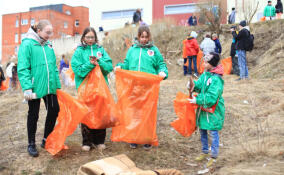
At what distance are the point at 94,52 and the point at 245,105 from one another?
3649mm

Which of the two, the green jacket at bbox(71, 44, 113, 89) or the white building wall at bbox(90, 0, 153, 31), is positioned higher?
the white building wall at bbox(90, 0, 153, 31)

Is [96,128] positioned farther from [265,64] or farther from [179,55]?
[179,55]

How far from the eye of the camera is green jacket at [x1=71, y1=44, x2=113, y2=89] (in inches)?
134

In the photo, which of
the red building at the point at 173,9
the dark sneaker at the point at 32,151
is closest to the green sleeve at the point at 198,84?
the dark sneaker at the point at 32,151

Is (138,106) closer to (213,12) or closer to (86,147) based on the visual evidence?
(86,147)

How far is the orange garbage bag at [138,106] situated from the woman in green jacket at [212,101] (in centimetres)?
54

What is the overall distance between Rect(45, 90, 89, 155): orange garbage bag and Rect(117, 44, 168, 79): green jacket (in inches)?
32.5

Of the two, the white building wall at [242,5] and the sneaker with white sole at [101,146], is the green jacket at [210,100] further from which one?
the white building wall at [242,5]

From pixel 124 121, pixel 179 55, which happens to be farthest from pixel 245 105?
pixel 179 55

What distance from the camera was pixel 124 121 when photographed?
3.45 meters

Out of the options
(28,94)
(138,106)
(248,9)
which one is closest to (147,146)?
(138,106)

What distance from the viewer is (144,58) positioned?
143 inches

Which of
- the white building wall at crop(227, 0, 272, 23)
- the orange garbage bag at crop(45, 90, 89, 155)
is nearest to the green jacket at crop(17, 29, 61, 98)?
the orange garbage bag at crop(45, 90, 89, 155)

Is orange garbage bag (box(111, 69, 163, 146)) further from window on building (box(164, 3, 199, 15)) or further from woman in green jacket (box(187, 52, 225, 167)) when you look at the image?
window on building (box(164, 3, 199, 15))
